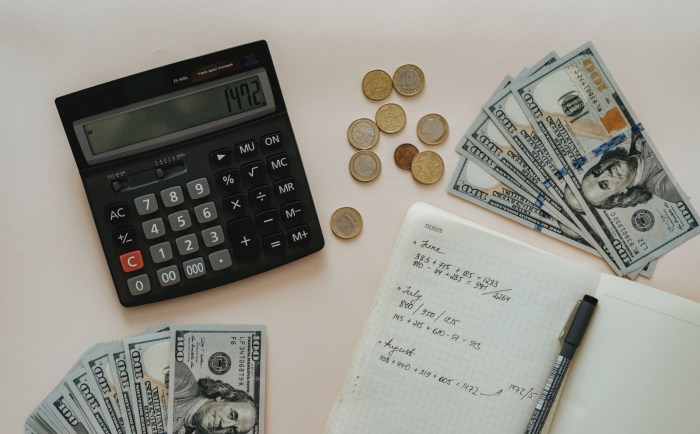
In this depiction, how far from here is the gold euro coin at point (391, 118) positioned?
631 millimetres

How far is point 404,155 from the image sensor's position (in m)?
0.63

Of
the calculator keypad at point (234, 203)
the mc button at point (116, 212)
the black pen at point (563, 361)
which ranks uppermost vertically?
the mc button at point (116, 212)

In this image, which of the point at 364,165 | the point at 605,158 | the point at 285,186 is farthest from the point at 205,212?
the point at 605,158

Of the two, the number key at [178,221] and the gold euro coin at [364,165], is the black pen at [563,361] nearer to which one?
the gold euro coin at [364,165]

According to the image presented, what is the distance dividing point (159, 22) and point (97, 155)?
0.73 feet

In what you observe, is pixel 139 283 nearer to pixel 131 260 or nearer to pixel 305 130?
pixel 131 260

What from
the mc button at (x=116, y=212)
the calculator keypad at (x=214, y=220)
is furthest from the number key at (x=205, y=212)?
the mc button at (x=116, y=212)

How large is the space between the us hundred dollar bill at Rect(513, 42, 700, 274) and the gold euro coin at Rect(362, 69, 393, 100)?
0.64 ft

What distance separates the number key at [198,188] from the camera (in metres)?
0.59

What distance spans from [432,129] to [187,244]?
1.31ft

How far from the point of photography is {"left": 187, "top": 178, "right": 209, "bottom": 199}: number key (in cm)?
59

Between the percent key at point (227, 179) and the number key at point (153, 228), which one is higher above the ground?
the percent key at point (227, 179)

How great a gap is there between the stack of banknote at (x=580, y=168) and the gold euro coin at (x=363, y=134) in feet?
0.46

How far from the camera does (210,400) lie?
62cm
